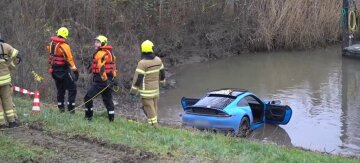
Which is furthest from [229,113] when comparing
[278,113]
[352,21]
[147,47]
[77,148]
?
[352,21]

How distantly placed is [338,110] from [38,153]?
41.0 feet

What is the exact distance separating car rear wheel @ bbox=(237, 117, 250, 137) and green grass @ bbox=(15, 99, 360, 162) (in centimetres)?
337

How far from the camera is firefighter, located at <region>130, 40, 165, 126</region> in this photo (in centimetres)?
1043

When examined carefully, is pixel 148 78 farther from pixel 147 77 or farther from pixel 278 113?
pixel 278 113

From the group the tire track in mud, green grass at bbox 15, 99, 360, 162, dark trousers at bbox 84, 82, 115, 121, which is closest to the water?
green grass at bbox 15, 99, 360, 162

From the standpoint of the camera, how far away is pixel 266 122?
1528cm

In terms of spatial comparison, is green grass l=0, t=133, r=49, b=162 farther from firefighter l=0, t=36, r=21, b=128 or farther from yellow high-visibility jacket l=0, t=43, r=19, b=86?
yellow high-visibility jacket l=0, t=43, r=19, b=86

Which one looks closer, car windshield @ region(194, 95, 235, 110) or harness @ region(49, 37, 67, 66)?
harness @ region(49, 37, 67, 66)

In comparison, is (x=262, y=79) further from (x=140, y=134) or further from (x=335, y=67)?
(x=140, y=134)

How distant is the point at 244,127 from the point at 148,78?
4.10 m

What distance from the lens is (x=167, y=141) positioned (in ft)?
28.0

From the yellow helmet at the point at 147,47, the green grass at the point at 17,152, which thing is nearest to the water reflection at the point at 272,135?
the yellow helmet at the point at 147,47

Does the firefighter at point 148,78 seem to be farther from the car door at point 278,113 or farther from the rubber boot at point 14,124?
the car door at point 278,113

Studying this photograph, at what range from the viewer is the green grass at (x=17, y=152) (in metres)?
6.96
